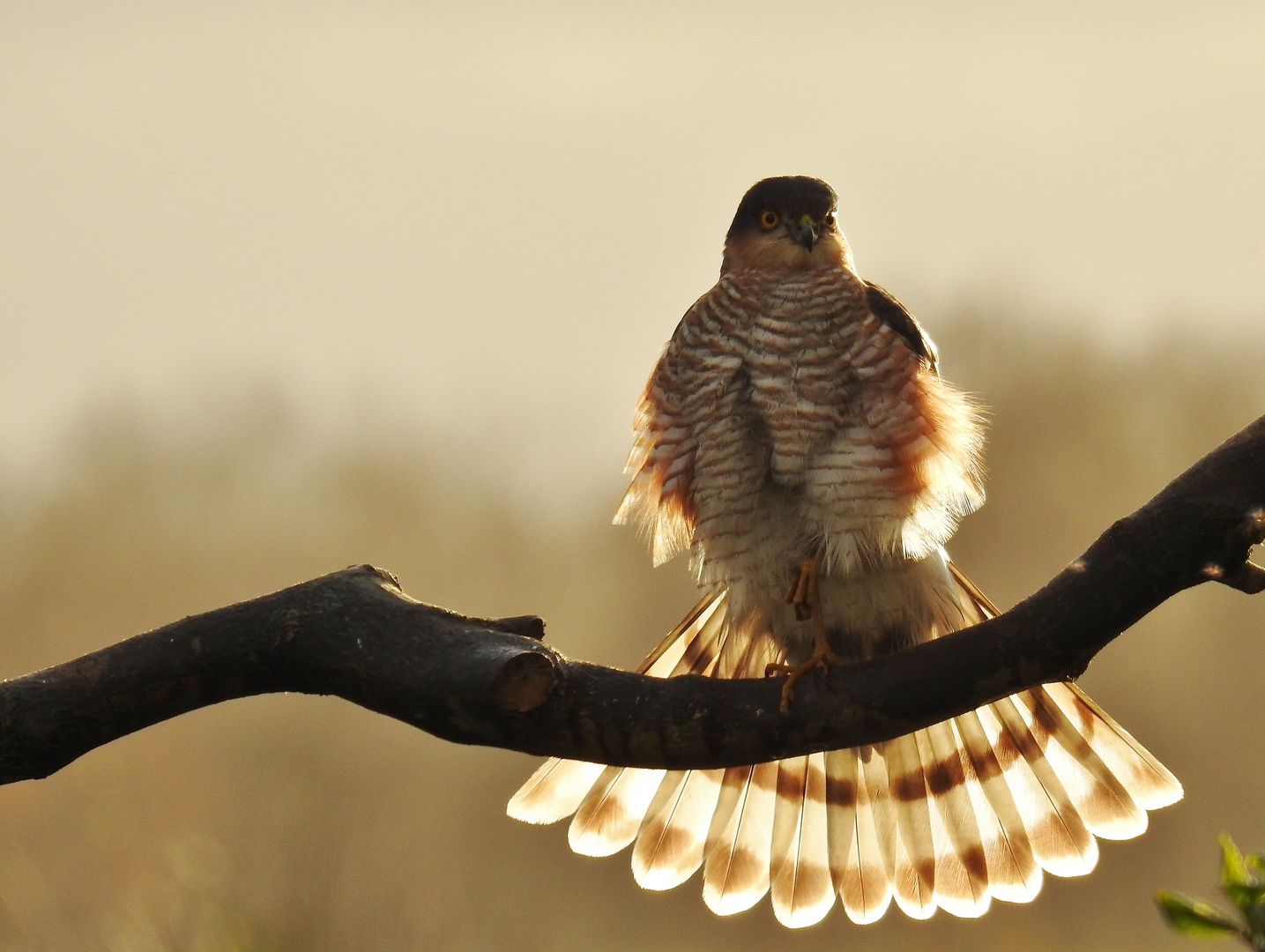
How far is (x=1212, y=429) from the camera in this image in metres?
16.5

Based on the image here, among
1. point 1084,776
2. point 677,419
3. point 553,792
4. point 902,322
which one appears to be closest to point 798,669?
point 553,792

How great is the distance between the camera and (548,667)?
2.29 m

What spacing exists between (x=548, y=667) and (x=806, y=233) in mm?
2097

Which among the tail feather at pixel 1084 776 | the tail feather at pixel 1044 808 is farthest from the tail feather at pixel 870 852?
the tail feather at pixel 1084 776

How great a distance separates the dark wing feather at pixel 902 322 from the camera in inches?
140

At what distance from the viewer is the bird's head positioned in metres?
3.85

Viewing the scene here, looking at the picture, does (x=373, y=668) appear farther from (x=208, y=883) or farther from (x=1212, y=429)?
(x=1212, y=429)

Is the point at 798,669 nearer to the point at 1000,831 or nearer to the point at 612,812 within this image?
the point at 612,812

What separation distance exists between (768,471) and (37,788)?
53.4ft

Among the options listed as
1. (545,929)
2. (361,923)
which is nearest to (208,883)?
(361,923)

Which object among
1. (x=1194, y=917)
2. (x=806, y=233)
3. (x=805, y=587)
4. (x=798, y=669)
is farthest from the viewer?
(x=806, y=233)

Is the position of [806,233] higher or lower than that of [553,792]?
higher

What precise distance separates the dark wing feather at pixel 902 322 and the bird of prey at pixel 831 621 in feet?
0.04

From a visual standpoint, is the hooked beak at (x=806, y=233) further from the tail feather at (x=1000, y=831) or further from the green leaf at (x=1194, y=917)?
the green leaf at (x=1194, y=917)
